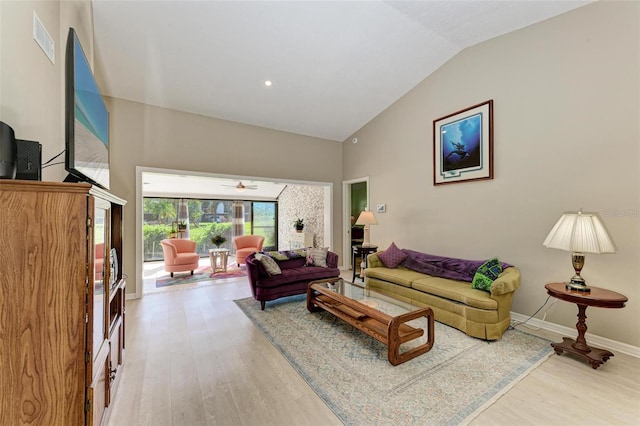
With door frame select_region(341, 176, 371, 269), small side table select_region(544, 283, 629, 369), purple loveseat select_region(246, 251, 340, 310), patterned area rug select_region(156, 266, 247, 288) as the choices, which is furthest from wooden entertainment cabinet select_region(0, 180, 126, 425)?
door frame select_region(341, 176, 371, 269)

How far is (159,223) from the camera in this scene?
812 cm

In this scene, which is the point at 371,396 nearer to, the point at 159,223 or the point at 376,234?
the point at 376,234

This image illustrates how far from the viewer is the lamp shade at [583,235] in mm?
2273

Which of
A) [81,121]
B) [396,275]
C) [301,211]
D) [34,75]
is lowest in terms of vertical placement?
[396,275]

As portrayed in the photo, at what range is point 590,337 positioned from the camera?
273cm

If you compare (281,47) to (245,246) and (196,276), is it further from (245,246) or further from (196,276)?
(245,246)

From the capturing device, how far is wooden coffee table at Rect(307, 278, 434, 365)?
2.28m

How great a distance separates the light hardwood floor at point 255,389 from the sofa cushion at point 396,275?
5.08 ft

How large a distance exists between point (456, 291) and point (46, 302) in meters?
3.35

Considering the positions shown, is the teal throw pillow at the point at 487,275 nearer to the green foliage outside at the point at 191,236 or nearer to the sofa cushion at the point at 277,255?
the sofa cushion at the point at 277,255

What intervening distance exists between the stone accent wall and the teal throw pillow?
4.37 meters

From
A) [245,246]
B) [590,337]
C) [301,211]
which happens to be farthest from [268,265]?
[301,211]

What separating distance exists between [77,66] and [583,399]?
158 inches

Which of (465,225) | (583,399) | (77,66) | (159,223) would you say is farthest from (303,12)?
(159,223)
